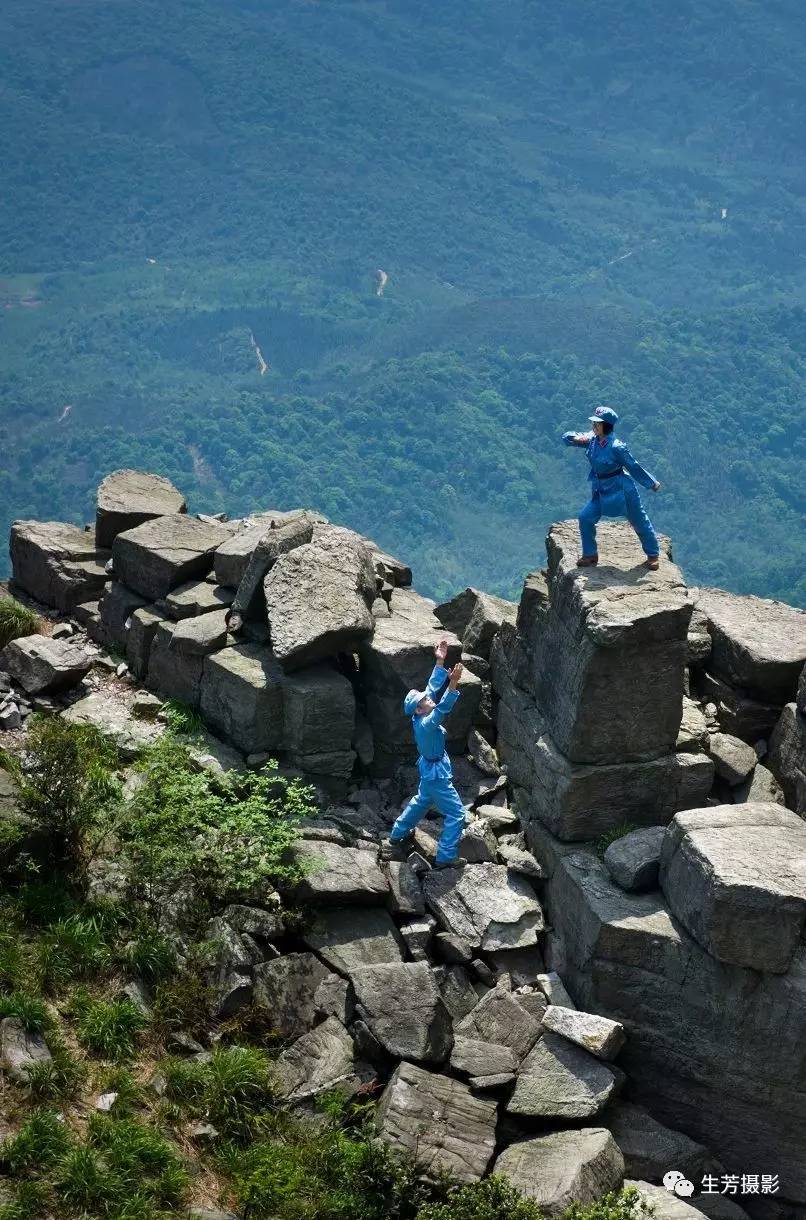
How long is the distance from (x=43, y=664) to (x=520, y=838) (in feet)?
16.6

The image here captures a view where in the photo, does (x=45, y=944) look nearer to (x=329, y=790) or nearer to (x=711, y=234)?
(x=329, y=790)

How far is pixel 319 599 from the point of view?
12.0 meters

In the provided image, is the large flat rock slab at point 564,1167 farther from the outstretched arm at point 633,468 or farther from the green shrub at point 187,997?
the outstretched arm at point 633,468

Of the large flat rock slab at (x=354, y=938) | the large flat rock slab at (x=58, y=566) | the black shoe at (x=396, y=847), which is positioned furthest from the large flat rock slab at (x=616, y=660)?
the large flat rock slab at (x=58, y=566)

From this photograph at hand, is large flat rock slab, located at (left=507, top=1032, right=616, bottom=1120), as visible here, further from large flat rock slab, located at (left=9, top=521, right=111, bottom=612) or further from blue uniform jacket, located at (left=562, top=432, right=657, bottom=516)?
large flat rock slab, located at (left=9, top=521, right=111, bottom=612)

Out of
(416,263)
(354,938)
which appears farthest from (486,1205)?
(416,263)

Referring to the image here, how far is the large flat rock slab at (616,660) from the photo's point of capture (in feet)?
34.0

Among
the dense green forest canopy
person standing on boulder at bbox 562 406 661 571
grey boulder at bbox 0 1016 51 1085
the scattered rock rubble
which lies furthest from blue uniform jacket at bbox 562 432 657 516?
the dense green forest canopy

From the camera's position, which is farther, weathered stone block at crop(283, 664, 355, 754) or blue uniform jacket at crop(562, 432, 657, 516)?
weathered stone block at crop(283, 664, 355, 754)

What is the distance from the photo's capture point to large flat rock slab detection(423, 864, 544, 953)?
10508 mm

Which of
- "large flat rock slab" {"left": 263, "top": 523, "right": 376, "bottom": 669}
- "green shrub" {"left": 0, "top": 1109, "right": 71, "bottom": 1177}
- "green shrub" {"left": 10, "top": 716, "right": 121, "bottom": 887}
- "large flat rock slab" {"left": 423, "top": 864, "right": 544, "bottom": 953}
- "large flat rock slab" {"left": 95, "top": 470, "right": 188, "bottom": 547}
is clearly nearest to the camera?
"green shrub" {"left": 0, "top": 1109, "right": 71, "bottom": 1177}

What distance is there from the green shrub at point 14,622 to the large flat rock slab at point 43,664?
13.7 inches

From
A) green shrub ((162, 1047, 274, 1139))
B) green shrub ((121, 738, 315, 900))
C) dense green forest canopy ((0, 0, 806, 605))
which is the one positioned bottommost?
dense green forest canopy ((0, 0, 806, 605))

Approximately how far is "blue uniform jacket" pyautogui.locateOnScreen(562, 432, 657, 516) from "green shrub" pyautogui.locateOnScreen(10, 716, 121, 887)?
16.7 feet
